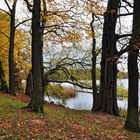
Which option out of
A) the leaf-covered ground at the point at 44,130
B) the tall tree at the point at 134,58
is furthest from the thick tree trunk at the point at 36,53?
the tall tree at the point at 134,58

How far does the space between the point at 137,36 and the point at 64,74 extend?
2167 centimetres

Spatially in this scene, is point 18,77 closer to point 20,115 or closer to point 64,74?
point 64,74

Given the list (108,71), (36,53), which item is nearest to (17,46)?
(108,71)

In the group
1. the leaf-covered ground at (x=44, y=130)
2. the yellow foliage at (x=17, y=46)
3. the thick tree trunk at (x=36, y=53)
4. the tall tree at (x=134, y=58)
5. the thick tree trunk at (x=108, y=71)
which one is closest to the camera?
the leaf-covered ground at (x=44, y=130)

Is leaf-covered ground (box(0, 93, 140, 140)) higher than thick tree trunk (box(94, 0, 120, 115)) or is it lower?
lower

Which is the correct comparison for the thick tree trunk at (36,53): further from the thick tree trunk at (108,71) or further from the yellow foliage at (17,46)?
the yellow foliage at (17,46)

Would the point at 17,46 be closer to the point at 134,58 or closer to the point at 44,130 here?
the point at 134,58

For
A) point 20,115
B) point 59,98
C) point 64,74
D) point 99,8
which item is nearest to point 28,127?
point 20,115

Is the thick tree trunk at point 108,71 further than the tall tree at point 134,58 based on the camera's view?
Yes

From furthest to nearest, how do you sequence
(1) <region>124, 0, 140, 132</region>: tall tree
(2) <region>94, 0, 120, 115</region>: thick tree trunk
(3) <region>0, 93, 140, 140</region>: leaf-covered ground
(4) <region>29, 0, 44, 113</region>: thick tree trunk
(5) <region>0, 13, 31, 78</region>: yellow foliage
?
1. (5) <region>0, 13, 31, 78</region>: yellow foliage
2. (2) <region>94, 0, 120, 115</region>: thick tree trunk
3. (4) <region>29, 0, 44, 113</region>: thick tree trunk
4. (1) <region>124, 0, 140, 132</region>: tall tree
5. (3) <region>0, 93, 140, 140</region>: leaf-covered ground

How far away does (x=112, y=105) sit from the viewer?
26688mm

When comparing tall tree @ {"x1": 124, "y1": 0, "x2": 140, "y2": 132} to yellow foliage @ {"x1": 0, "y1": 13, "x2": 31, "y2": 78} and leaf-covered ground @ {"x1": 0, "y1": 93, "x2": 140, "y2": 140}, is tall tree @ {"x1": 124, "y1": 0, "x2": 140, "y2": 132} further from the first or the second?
yellow foliage @ {"x1": 0, "y1": 13, "x2": 31, "y2": 78}

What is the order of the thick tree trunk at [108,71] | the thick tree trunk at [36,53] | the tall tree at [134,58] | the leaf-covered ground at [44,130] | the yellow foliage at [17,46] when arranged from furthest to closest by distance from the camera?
the yellow foliage at [17,46], the thick tree trunk at [108,71], the thick tree trunk at [36,53], the tall tree at [134,58], the leaf-covered ground at [44,130]

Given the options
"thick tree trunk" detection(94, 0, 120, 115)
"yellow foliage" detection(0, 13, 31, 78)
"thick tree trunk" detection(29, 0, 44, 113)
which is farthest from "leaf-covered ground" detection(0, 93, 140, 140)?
"yellow foliage" detection(0, 13, 31, 78)
